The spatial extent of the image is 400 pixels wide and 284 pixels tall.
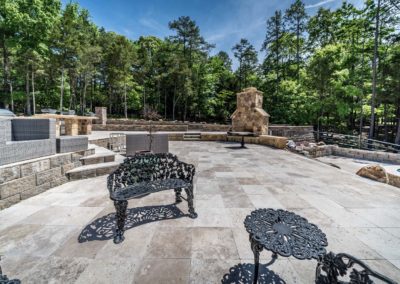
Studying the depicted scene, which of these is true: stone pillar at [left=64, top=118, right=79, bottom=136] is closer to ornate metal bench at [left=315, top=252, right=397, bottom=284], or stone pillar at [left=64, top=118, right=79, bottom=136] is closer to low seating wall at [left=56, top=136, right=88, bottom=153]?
low seating wall at [left=56, top=136, right=88, bottom=153]

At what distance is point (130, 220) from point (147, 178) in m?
0.60

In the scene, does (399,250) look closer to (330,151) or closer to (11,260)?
(11,260)

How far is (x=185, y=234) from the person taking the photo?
87.7 inches

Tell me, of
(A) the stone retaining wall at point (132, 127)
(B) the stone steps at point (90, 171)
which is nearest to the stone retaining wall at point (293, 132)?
(A) the stone retaining wall at point (132, 127)

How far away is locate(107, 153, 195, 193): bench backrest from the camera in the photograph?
2.55 m

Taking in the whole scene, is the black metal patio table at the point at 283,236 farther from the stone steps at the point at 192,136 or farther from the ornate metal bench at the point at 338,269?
the stone steps at the point at 192,136

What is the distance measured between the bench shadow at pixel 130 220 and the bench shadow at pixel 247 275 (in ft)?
3.69

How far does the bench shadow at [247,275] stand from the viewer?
62.3 inches

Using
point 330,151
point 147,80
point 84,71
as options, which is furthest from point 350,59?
point 84,71

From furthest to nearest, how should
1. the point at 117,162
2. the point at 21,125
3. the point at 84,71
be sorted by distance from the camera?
the point at 84,71 → the point at 117,162 → the point at 21,125

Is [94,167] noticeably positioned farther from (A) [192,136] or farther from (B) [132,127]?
(B) [132,127]

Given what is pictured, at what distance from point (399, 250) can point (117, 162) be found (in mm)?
5296

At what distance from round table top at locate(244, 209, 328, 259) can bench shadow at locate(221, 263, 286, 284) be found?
0.43 metres

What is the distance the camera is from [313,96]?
17969 millimetres
